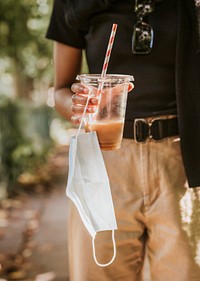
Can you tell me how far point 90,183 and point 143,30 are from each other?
682 millimetres

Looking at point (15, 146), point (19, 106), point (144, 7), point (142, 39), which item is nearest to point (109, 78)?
point (142, 39)

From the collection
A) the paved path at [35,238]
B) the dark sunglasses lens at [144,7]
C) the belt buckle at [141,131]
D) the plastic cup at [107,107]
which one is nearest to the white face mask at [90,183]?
the plastic cup at [107,107]

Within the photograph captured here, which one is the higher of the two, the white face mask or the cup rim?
the cup rim

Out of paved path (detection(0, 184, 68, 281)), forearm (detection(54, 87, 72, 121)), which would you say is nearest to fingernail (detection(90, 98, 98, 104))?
forearm (detection(54, 87, 72, 121))

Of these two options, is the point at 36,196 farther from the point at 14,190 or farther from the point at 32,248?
the point at 32,248

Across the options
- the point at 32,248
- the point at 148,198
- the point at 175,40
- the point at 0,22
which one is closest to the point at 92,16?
the point at 175,40

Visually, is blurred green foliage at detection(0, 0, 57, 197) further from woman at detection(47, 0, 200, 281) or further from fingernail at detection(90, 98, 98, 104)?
fingernail at detection(90, 98, 98, 104)

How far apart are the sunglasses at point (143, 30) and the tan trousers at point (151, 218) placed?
39 centimetres

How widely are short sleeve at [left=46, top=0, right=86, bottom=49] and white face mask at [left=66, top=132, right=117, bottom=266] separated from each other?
0.74 metres

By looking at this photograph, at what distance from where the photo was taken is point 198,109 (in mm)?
2238

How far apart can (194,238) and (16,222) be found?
519 centimetres

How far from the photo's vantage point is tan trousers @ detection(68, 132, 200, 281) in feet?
7.27

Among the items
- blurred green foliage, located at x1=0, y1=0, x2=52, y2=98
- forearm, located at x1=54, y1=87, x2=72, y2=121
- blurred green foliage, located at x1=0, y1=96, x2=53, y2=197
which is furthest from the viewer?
blurred green foliage, located at x1=0, y1=0, x2=52, y2=98

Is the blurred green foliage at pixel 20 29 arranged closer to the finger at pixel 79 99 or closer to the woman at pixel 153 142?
the woman at pixel 153 142
